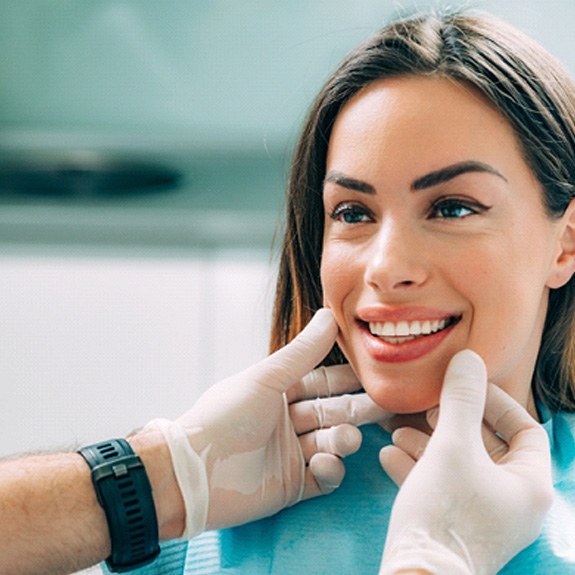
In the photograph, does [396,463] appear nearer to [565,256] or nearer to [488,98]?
[565,256]

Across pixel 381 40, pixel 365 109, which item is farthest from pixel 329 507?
pixel 381 40

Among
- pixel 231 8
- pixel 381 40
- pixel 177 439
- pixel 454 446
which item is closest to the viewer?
pixel 454 446

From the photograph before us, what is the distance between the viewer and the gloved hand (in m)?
1.39

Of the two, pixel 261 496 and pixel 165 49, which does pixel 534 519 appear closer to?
pixel 261 496

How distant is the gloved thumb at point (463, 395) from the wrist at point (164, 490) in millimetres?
384

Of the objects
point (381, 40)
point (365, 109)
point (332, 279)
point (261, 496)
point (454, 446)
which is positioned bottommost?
point (261, 496)

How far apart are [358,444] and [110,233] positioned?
2.05 metres

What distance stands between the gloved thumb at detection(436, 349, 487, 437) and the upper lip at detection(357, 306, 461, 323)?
6 cm

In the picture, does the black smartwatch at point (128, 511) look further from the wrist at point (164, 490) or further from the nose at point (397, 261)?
the nose at point (397, 261)

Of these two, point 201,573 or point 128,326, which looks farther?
point 128,326

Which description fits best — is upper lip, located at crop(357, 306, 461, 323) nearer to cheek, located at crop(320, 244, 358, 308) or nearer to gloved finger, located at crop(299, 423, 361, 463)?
cheek, located at crop(320, 244, 358, 308)

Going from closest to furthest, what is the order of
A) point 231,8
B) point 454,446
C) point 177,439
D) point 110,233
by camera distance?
point 454,446
point 177,439
point 231,8
point 110,233

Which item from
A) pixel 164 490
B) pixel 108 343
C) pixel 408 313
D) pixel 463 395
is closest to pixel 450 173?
pixel 408 313

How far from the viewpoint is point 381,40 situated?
5.04ft
